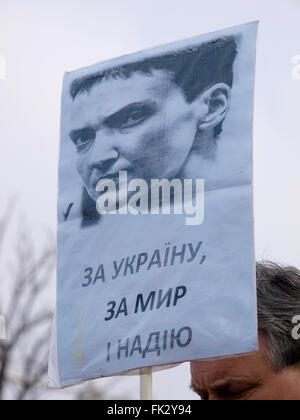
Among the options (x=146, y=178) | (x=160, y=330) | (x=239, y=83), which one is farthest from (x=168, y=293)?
(x=239, y=83)

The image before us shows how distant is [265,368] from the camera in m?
5.58

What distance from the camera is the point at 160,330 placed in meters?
5.16

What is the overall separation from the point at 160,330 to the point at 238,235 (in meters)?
0.48

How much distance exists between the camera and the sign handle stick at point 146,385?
5266mm

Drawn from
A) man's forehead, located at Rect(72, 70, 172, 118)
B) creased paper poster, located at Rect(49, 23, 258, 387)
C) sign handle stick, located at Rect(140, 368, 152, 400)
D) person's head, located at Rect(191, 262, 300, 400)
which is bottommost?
sign handle stick, located at Rect(140, 368, 152, 400)

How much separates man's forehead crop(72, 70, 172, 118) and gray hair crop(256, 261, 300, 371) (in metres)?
0.99

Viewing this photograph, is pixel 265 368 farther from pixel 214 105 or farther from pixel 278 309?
pixel 214 105

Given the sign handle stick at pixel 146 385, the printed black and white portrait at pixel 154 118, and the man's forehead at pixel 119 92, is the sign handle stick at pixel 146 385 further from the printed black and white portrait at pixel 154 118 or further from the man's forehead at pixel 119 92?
the man's forehead at pixel 119 92

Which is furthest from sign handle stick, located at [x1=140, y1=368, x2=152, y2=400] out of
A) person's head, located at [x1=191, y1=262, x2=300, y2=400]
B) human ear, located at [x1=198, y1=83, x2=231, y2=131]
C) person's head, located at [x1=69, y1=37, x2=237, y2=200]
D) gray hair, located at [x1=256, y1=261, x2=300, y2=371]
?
human ear, located at [x1=198, y1=83, x2=231, y2=131]

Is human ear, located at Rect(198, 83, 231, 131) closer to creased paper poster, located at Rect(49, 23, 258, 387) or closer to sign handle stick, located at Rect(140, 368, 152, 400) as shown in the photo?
creased paper poster, located at Rect(49, 23, 258, 387)

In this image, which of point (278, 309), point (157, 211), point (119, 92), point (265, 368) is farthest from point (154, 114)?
point (265, 368)

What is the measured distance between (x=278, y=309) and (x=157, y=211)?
786 millimetres

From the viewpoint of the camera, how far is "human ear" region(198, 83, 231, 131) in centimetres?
526

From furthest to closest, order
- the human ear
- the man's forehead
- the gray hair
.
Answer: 1. the gray hair
2. the man's forehead
3. the human ear
